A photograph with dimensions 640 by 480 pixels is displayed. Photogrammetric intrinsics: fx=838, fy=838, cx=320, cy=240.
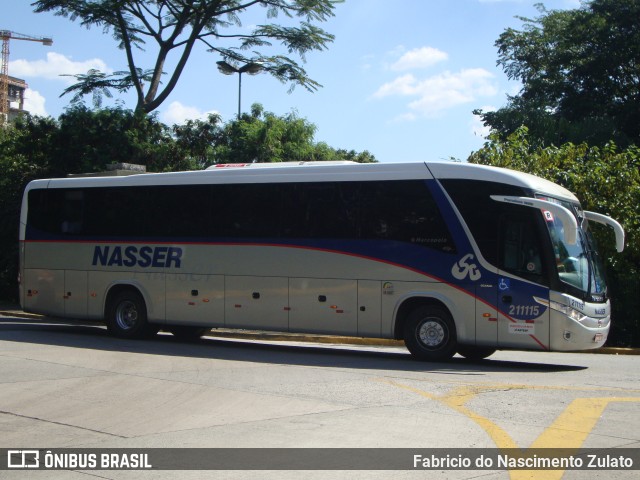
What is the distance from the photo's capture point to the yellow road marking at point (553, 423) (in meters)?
7.76

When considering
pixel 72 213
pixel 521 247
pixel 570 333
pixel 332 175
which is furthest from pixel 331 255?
pixel 72 213

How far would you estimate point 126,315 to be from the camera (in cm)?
1873

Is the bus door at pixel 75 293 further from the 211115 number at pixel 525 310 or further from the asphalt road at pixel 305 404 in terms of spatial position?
the 211115 number at pixel 525 310

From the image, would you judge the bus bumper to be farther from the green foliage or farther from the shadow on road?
the green foliage

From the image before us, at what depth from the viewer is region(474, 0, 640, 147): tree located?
4450cm

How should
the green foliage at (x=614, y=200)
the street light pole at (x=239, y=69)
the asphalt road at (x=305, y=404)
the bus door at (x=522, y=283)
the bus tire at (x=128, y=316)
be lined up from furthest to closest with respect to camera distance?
1. the street light pole at (x=239, y=69)
2. the green foliage at (x=614, y=200)
3. the bus tire at (x=128, y=316)
4. the bus door at (x=522, y=283)
5. the asphalt road at (x=305, y=404)

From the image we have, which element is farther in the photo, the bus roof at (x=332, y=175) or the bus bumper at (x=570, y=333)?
the bus roof at (x=332, y=175)

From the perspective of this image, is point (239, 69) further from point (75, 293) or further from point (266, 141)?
point (75, 293)

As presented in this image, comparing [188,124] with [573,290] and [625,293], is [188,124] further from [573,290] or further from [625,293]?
[573,290]

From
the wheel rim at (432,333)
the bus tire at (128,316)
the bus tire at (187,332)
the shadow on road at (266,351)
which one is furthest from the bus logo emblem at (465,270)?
the bus tire at (128,316)

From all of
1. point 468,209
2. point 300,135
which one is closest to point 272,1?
point 300,135

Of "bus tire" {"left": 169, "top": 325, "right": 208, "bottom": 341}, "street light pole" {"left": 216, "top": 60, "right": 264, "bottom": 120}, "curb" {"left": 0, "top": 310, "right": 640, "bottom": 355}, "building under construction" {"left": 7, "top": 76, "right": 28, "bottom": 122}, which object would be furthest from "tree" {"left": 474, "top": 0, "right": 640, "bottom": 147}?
"building under construction" {"left": 7, "top": 76, "right": 28, "bottom": 122}

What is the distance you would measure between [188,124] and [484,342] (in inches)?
848

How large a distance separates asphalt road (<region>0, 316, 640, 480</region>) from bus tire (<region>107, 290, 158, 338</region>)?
2.13 m
